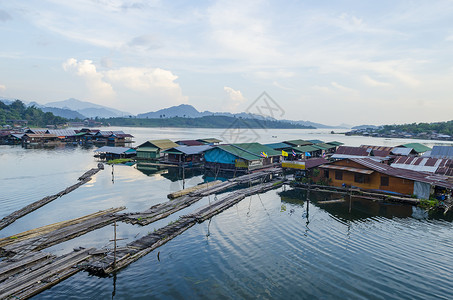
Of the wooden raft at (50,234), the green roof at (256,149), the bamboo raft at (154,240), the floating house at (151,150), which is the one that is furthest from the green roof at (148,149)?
the wooden raft at (50,234)

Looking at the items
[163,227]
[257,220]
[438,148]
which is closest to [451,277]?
[257,220]

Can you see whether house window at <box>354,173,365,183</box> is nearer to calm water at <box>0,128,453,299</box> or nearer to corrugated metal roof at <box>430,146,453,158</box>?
calm water at <box>0,128,453,299</box>

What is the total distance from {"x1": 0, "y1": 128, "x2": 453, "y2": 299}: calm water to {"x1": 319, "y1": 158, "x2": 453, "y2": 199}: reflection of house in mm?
3674

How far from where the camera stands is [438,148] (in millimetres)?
57594

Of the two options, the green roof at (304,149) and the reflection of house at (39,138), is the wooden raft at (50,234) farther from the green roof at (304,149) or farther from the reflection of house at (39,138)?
the reflection of house at (39,138)

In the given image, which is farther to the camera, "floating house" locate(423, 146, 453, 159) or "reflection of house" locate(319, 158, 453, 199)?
"floating house" locate(423, 146, 453, 159)

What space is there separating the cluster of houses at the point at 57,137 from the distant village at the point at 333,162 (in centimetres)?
238

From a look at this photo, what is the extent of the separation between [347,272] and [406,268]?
14.0ft

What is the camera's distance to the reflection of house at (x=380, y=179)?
3238 centimetres

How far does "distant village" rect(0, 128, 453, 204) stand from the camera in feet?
112

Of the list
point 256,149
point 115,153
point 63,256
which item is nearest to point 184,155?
point 256,149

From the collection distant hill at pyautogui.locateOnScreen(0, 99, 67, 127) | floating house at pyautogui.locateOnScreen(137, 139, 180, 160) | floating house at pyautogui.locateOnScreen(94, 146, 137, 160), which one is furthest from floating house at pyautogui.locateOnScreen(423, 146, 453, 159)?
distant hill at pyautogui.locateOnScreen(0, 99, 67, 127)

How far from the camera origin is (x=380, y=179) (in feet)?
116

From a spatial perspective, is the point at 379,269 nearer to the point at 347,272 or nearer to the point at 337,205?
the point at 347,272
